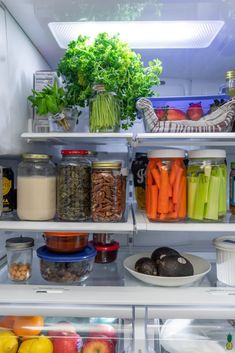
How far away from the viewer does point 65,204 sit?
113cm

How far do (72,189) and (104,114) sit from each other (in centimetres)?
28

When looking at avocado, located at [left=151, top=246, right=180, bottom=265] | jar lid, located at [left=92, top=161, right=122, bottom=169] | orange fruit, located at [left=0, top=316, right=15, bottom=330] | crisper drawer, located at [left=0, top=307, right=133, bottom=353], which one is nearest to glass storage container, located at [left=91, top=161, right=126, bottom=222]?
jar lid, located at [left=92, top=161, right=122, bottom=169]

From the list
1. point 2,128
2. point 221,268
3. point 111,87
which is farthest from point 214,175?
point 2,128

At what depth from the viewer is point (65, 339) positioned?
1087 mm

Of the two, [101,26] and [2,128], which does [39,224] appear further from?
[101,26]

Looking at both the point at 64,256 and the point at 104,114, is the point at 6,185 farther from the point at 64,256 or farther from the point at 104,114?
the point at 104,114

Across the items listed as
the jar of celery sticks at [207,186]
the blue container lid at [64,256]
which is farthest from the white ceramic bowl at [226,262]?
the blue container lid at [64,256]

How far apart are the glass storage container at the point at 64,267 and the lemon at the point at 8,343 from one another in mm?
210

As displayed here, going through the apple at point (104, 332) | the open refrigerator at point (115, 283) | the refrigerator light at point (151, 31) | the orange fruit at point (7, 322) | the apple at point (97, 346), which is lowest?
the apple at point (97, 346)

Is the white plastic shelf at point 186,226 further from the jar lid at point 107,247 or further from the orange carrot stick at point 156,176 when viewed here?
the jar lid at point 107,247

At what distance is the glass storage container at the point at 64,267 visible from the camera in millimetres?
1132

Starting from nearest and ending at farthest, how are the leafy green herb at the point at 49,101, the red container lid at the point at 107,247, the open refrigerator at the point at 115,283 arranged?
1. the open refrigerator at the point at 115,283
2. the leafy green herb at the point at 49,101
3. the red container lid at the point at 107,247

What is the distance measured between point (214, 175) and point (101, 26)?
670mm

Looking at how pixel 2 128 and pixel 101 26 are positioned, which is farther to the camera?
pixel 101 26
